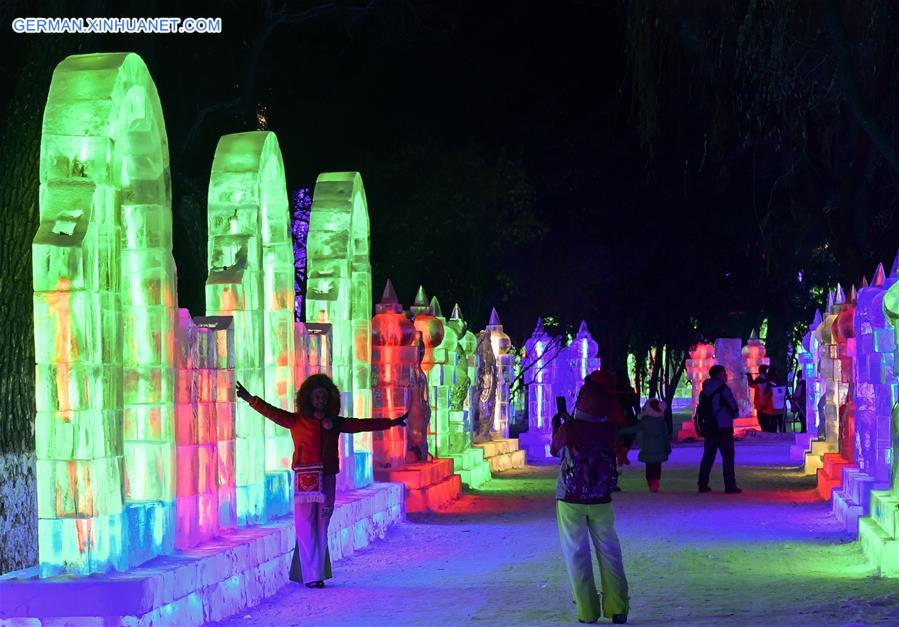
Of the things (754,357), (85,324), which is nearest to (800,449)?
(754,357)

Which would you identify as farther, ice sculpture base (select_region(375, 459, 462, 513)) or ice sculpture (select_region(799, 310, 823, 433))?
ice sculpture (select_region(799, 310, 823, 433))

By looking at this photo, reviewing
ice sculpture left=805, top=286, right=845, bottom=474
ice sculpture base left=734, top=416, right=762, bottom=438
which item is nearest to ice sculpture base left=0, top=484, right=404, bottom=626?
ice sculpture left=805, top=286, right=845, bottom=474

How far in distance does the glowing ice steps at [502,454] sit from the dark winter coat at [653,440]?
4.71 metres

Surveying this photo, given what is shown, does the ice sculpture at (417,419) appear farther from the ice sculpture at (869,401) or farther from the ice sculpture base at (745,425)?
the ice sculpture base at (745,425)

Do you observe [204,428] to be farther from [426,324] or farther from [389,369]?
[426,324]

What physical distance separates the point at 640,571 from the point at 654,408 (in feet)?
32.1

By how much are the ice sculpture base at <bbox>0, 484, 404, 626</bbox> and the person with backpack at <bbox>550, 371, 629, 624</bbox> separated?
2350mm

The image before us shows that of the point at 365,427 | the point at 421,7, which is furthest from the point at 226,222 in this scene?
the point at 421,7

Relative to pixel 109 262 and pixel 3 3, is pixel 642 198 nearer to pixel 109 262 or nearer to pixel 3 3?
pixel 3 3

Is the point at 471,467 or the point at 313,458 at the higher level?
the point at 313,458

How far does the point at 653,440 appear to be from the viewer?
23438 millimetres

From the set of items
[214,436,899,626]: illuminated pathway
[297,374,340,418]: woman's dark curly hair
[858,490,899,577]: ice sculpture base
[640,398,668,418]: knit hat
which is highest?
[297,374,340,418]: woman's dark curly hair

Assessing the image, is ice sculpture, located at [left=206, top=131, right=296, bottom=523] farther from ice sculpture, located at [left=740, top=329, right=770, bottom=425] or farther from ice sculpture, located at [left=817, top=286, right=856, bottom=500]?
ice sculpture, located at [left=740, top=329, right=770, bottom=425]

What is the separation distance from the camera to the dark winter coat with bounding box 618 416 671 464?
23312 millimetres
